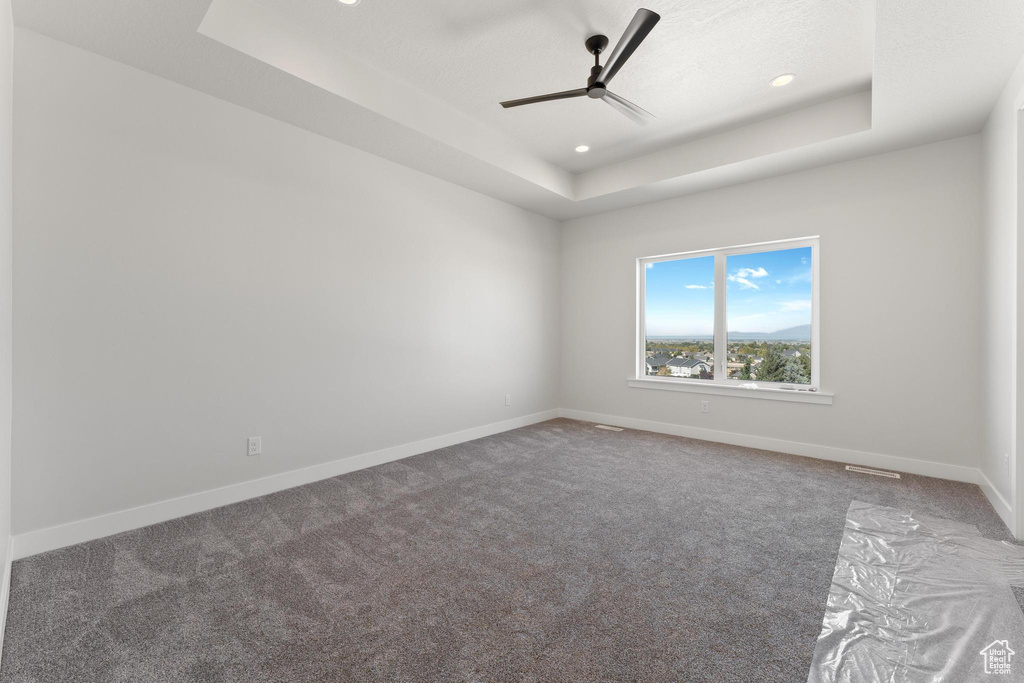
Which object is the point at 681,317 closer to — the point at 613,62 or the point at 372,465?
the point at 613,62

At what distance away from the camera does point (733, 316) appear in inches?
178

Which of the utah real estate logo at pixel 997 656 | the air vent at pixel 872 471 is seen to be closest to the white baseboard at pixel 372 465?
the air vent at pixel 872 471

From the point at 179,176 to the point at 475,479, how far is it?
274 cm

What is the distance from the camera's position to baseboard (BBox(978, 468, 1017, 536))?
2.40 metres

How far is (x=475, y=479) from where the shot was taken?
327 cm

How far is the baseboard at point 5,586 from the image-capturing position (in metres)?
1.57

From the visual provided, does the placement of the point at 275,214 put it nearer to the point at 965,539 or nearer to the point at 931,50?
the point at 931,50

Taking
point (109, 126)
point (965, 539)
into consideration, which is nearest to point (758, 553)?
point (965, 539)

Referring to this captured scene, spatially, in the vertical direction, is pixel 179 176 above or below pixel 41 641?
above

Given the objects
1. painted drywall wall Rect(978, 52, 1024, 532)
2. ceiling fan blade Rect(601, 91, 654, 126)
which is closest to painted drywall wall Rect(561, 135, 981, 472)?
painted drywall wall Rect(978, 52, 1024, 532)

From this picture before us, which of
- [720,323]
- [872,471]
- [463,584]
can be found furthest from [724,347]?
[463,584]

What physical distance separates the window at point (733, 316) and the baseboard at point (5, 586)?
16.0ft

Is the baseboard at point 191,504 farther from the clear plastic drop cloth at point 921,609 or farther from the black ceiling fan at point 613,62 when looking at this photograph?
the clear plastic drop cloth at point 921,609

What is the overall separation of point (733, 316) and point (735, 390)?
30.5 inches
